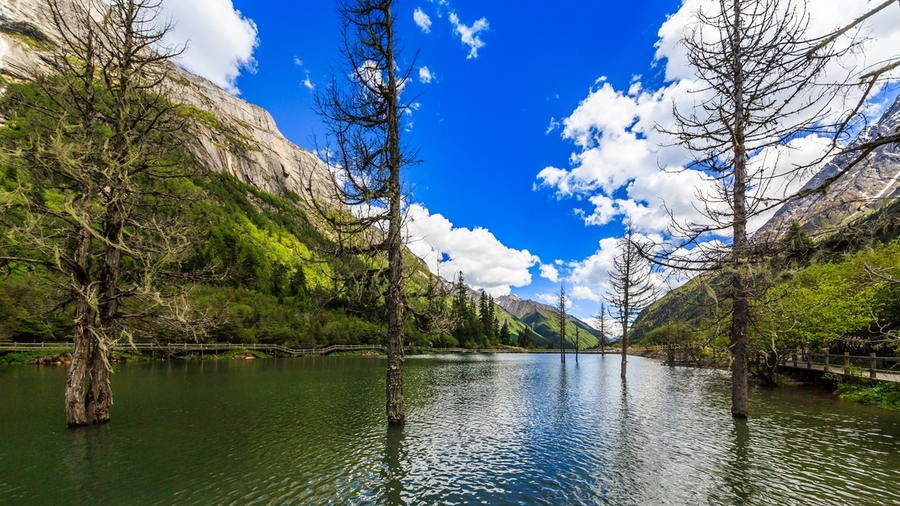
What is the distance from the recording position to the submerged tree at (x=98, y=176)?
38.0 feet

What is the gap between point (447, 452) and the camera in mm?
11820

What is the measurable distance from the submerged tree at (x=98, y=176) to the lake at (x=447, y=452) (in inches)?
137

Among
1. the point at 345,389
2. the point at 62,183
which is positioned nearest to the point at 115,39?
the point at 62,183

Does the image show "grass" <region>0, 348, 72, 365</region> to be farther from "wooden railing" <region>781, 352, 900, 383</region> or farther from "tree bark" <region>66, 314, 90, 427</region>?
"wooden railing" <region>781, 352, 900, 383</region>

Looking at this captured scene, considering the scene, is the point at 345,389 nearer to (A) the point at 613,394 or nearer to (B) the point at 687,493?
(A) the point at 613,394

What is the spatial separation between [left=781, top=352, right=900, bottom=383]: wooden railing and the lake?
3204 mm

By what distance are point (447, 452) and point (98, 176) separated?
53.8ft

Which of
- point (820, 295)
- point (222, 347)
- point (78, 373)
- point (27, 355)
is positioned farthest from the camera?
point (222, 347)

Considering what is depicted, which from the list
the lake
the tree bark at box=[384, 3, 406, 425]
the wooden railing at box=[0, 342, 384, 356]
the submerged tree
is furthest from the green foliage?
the wooden railing at box=[0, 342, 384, 356]

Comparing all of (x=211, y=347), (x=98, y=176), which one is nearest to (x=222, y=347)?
(x=211, y=347)

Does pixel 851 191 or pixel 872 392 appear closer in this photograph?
pixel 851 191

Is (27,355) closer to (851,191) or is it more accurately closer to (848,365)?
(851,191)

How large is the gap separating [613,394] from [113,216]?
96.6 ft

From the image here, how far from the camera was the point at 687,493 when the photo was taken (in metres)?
8.68
